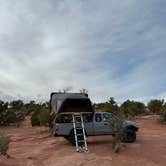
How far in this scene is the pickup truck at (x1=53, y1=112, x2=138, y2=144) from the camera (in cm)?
1927

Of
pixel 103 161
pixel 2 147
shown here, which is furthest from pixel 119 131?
pixel 2 147

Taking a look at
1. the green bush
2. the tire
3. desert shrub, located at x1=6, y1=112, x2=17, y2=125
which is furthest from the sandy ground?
the green bush

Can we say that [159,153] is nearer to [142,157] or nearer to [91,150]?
[142,157]

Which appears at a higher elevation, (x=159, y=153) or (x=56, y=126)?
(x=56, y=126)

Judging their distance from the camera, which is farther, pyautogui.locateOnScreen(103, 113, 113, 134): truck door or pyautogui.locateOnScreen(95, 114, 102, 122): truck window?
pyautogui.locateOnScreen(95, 114, 102, 122): truck window

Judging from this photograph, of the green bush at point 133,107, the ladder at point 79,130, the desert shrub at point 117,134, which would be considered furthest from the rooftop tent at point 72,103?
the green bush at point 133,107

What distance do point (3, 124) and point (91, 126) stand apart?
20448 millimetres

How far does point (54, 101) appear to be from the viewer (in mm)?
20609

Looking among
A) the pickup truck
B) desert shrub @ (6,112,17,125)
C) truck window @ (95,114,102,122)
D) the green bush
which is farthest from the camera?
the green bush

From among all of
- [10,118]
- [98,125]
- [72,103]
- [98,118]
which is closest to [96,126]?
[98,125]

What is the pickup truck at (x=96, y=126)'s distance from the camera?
19.3 metres

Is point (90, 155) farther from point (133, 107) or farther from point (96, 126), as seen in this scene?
point (133, 107)

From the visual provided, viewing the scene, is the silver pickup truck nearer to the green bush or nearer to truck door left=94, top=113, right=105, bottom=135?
truck door left=94, top=113, right=105, bottom=135

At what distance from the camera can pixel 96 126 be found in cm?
2016
